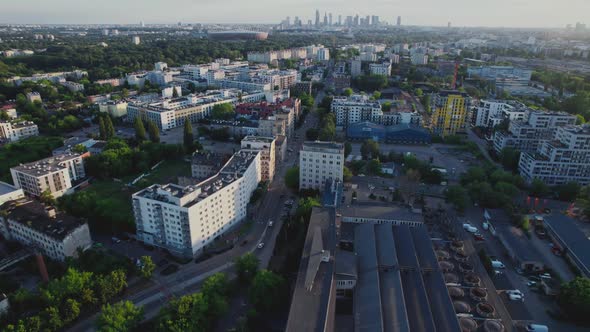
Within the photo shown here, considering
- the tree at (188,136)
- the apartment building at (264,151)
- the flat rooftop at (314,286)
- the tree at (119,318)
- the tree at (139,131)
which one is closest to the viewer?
the tree at (119,318)

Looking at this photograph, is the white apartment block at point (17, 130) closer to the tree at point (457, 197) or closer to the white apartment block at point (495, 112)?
the tree at point (457, 197)

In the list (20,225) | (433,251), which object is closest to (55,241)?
(20,225)

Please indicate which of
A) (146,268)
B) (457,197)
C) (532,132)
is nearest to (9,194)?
(146,268)

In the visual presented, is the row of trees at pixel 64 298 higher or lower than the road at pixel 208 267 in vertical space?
higher

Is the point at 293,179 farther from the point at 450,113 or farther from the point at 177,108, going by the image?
the point at 177,108

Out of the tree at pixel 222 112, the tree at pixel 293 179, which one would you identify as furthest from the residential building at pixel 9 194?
the tree at pixel 222 112

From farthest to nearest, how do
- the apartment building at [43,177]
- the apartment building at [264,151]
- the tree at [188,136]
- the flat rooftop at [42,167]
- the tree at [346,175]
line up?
1. the tree at [188,136]
2. the tree at [346,175]
3. the apartment building at [264,151]
4. the flat rooftop at [42,167]
5. the apartment building at [43,177]
